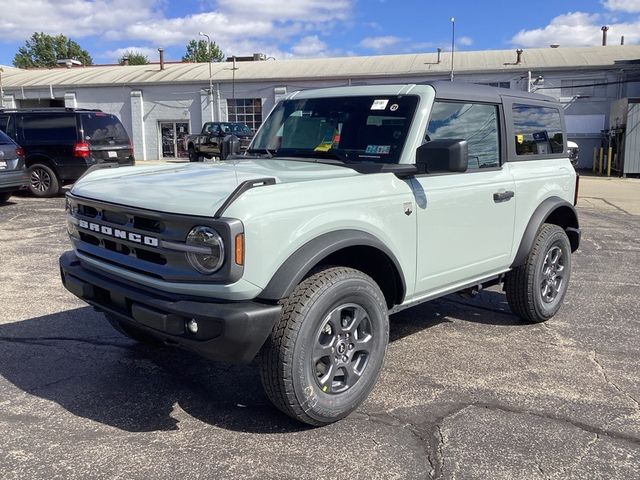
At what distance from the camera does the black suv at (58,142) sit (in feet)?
42.5

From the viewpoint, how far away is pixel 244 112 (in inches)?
1191

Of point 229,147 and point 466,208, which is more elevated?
point 229,147

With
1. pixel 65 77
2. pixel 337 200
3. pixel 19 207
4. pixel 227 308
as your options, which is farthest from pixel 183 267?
pixel 65 77

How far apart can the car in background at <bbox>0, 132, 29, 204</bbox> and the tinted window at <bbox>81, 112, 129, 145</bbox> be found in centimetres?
177

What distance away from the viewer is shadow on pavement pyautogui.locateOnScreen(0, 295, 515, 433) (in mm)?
3414

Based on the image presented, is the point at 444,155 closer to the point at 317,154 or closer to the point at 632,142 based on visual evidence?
the point at 317,154

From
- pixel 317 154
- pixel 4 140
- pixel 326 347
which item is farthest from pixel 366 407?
pixel 4 140

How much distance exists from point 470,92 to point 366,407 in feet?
8.01

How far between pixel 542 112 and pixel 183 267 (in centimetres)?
370

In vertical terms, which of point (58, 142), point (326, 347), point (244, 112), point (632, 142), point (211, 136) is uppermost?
point (244, 112)

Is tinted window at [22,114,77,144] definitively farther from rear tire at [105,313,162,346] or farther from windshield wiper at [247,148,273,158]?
rear tire at [105,313,162,346]

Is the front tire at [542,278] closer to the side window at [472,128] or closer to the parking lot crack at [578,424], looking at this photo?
the side window at [472,128]

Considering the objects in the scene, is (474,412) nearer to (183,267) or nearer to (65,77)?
(183,267)

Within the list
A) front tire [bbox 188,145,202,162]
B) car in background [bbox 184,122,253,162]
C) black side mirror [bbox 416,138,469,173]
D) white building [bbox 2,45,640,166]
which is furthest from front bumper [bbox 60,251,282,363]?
white building [bbox 2,45,640,166]
